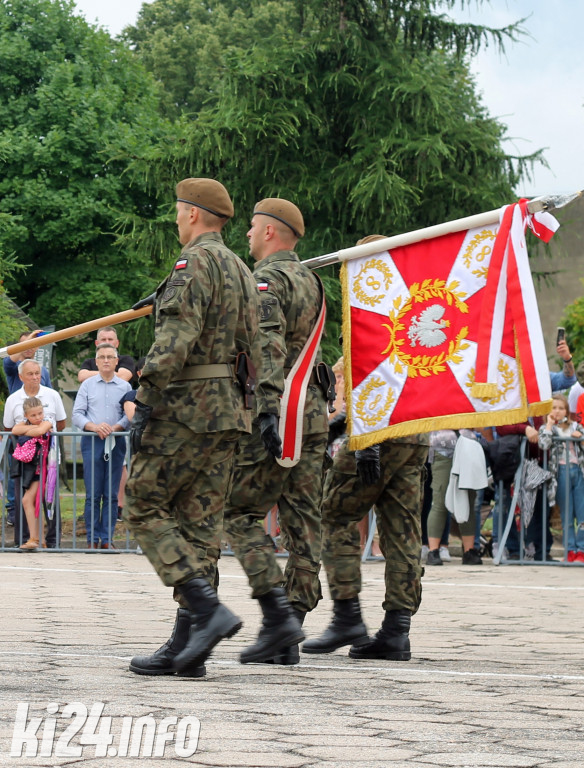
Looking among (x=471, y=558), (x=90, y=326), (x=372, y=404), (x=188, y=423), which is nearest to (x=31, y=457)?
(x=471, y=558)

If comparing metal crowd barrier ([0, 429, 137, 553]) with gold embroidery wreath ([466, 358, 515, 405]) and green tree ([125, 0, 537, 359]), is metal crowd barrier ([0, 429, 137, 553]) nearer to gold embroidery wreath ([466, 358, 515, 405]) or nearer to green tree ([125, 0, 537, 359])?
gold embroidery wreath ([466, 358, 515, 405])

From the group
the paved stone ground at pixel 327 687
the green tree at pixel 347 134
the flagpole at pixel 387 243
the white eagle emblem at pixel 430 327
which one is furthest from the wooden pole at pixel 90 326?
the green tree at pixel 347 134

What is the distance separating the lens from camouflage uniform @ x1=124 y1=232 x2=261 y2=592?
18.3 ft

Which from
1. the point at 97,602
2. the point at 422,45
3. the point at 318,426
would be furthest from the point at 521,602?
the point at 422,45

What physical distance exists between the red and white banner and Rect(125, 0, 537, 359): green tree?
19.1 m

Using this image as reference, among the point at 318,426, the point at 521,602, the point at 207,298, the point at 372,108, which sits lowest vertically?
the point at 521,602

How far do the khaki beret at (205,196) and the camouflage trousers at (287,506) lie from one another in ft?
3.32

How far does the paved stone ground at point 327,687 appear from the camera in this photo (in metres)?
3.99

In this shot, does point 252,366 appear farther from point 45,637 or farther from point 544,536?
point 544,536

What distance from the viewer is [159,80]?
161ft

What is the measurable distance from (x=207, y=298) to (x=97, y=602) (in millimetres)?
3620

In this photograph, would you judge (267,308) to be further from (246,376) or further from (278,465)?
(278,465)

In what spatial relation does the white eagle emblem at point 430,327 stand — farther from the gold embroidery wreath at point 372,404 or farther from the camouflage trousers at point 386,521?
the camouflage trousers at point 386,521

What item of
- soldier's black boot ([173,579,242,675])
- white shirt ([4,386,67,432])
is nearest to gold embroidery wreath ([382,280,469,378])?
soldier's black boot ([173,579,242,675])
